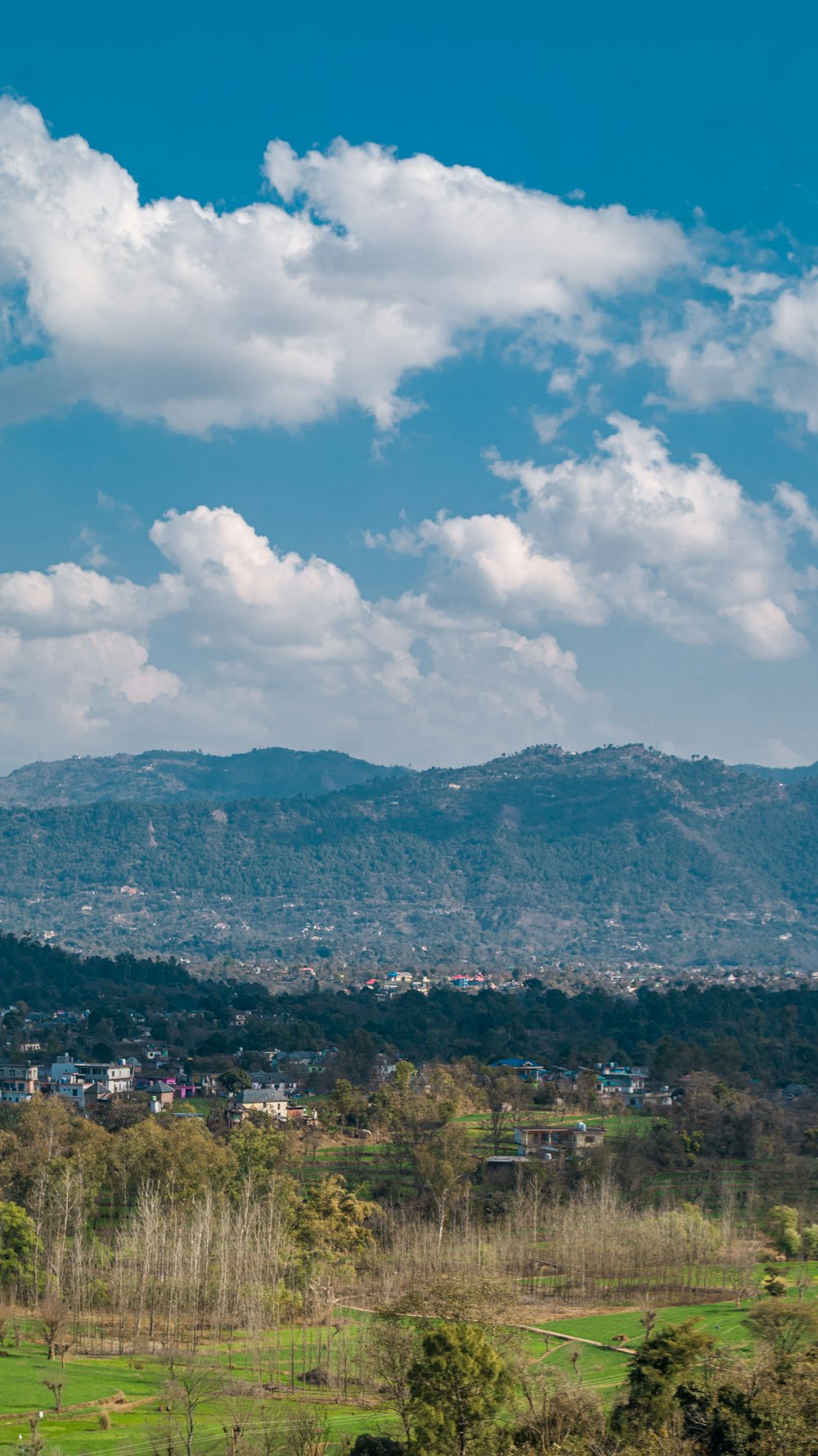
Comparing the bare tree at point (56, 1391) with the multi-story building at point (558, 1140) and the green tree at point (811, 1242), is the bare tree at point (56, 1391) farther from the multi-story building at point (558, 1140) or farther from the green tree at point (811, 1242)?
the multi-story building at point (558, 1140)

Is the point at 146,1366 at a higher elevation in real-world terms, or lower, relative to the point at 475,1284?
lower

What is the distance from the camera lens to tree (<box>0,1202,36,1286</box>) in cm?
5538

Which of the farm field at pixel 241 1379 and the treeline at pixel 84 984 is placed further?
the treeline at pixel 84 984

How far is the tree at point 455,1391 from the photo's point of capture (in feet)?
104

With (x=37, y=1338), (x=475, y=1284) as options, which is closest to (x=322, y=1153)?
(x=37, y=1338)

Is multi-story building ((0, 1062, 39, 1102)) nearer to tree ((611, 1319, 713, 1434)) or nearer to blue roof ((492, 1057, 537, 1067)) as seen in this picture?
blue roof ((492, 1057, 537, 1067))

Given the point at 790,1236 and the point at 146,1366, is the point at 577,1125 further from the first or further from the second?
the point at 146,1366

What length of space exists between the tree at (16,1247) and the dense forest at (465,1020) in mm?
59694

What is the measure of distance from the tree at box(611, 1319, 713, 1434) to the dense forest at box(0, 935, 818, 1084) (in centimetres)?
7426

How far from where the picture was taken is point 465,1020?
150 meters

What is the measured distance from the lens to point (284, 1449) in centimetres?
3547

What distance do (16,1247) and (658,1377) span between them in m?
30.1

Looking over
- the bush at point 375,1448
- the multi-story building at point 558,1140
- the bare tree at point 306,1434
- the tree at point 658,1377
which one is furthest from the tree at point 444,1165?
the bush at point 375,1448

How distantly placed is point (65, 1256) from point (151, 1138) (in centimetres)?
1194
